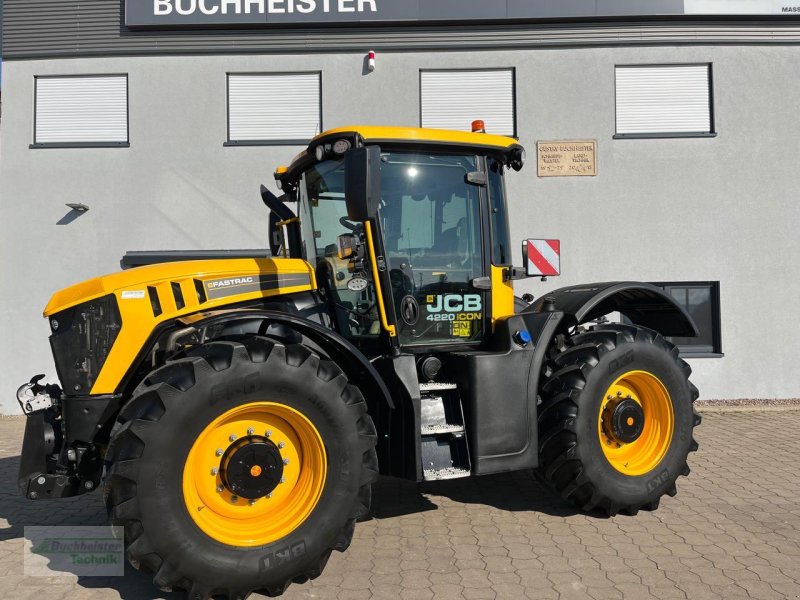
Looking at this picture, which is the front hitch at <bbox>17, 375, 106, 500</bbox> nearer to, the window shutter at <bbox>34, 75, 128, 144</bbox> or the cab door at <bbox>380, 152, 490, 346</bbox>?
the cab door at <bbox>380, 152, 490, 346</bbox>

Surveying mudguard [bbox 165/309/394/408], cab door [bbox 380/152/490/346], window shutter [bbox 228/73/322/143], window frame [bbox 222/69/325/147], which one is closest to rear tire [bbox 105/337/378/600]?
mudguard [bbox 165/309/394/408]

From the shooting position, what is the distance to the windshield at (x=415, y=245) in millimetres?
4160

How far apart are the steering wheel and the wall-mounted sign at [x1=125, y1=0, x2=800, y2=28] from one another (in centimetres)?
619

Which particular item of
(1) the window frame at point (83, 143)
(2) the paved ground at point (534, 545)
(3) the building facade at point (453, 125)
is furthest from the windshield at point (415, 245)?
(1) the window frame at point (83, 143)

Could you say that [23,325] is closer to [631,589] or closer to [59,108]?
[59,108]

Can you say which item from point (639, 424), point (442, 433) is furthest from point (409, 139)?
point (639, 424)

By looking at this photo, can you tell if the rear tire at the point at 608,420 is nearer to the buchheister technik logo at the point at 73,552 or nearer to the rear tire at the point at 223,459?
the rear tire at the point at 223,459

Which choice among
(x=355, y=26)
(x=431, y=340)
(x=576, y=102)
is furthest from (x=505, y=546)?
(x=355, y=26)

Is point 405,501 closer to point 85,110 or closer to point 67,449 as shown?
point 67,449

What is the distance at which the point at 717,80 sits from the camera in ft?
31.1

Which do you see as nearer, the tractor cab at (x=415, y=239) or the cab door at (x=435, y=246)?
the tractor cab at (x=415, y=239)

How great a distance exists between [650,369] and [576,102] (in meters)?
6.04

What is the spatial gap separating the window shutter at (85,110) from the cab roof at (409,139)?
20.9ft

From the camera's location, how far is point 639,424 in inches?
178
